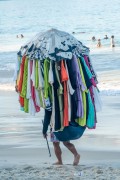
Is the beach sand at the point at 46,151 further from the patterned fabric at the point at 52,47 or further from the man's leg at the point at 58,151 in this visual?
the patterned fabric at the point at 52,47

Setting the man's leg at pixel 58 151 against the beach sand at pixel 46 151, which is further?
the man's leg at pixel 58 151

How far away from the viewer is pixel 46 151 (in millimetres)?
9242

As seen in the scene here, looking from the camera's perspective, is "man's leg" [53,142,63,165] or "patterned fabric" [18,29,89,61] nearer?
"patterned fabric" [18,29,89,61]

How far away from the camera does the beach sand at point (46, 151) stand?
278 inches

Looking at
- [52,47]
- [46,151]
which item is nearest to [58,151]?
[52,47]

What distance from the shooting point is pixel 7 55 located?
34.4 m

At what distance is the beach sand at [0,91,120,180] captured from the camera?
7.07 m

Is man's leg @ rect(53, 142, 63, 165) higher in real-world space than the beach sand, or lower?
higher

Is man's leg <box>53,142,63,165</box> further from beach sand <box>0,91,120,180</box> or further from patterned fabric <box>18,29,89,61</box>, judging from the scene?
patterned fabric <box>18,29,89,61</box>

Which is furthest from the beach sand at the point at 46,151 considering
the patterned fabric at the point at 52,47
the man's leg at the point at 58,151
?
the patterned fabric at the point at 52,47

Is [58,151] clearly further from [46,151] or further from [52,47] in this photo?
[46,151]

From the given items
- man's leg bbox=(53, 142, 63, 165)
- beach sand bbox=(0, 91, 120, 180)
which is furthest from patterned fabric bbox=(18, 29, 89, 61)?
beach sand bbox=(0, 91, 120, 180)

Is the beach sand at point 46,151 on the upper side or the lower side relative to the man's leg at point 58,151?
lower

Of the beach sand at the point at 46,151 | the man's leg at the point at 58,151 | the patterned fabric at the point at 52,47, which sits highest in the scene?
the patterned fabric at the point at 52,47
